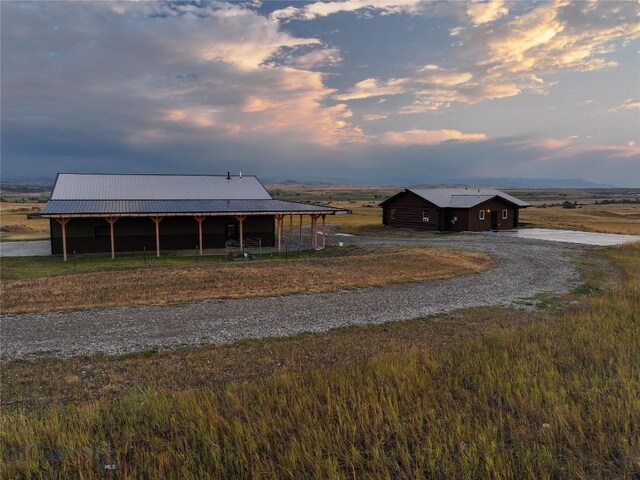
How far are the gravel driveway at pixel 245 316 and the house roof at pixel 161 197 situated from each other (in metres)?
13.1

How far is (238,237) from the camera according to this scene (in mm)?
29594

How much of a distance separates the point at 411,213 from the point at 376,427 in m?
41.8

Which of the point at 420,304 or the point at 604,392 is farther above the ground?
the point at 604,392

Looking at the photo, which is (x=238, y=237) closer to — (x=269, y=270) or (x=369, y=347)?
(x=269, y=270)

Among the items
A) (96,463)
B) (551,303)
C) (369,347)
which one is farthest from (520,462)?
(551,303)

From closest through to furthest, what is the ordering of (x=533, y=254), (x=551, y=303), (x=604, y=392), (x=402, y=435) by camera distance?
(x=402, y=435) < (x=604, y=392) < (x=551, y=303) < (x=533, y=254)

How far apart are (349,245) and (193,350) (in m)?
21.4

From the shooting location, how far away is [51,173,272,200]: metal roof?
2856cm

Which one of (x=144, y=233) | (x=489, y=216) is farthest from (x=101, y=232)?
(x=489, y=216)

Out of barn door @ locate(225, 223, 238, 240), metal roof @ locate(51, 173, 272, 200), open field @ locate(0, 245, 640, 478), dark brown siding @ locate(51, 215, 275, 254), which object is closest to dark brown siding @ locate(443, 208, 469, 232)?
metal roof @ locate(51, 173, 272, 200)

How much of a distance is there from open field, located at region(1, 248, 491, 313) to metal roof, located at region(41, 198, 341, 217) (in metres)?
6.48

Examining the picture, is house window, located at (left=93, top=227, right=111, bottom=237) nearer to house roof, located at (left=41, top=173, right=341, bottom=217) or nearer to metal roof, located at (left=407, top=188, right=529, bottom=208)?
house roof, located at (left=41, top=173, right=341, bottom=217)

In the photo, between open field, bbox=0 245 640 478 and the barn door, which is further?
the barn door

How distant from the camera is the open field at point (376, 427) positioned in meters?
3.69
